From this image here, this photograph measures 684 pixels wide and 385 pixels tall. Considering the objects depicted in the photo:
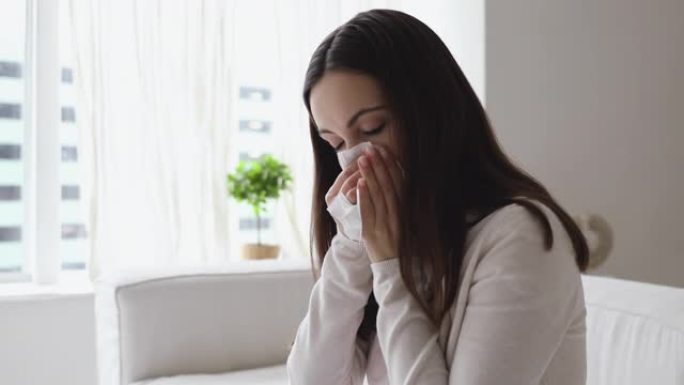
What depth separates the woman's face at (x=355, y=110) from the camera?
97 cm

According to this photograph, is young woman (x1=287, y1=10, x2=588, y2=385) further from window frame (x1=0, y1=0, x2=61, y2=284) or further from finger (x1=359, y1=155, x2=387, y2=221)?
window frame (x1=0, y1=0, x2=61, y2=284)

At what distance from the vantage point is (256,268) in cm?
210

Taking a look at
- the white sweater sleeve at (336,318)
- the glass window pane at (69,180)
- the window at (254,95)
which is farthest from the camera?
the window at (254,95)

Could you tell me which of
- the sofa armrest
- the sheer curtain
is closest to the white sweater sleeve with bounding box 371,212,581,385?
the sofa armrest

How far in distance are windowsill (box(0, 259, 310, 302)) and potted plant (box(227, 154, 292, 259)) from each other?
1.87ft

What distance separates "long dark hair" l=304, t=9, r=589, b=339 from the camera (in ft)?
3.08

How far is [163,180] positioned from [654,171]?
188 cm

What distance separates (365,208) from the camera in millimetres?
978

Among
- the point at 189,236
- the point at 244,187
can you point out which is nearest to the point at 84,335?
the point at 189,236

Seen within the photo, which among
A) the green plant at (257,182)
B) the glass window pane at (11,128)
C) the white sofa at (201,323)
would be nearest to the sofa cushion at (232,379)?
the white sofa at (201,323)

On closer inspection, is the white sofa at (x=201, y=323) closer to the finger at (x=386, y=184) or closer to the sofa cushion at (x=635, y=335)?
the sofa cushion at (x=635, y=335)

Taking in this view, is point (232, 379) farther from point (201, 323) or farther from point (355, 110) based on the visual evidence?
point (355, 110)

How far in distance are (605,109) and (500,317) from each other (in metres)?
2.31

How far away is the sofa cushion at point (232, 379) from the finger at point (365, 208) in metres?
0.94
